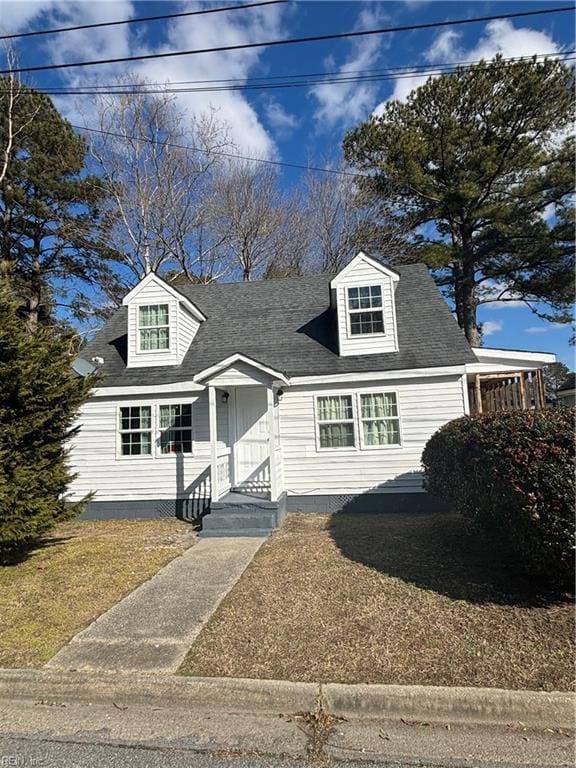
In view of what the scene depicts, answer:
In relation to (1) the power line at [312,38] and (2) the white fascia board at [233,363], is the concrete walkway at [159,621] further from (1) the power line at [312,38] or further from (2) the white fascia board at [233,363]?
(1) the power line at [312,38]

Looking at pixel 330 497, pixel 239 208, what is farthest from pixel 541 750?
pixel 239 208

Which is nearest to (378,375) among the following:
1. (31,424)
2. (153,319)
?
(153,319)

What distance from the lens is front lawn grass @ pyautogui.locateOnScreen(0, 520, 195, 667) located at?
4.28 metres

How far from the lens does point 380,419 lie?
392 inches

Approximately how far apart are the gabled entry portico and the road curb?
215 inches

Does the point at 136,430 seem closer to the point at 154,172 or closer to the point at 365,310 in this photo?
the point at 365,310

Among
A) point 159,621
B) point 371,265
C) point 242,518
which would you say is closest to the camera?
point 159,621

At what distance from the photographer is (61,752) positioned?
9.11 ft

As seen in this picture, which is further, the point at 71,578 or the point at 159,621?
the point at 71,578

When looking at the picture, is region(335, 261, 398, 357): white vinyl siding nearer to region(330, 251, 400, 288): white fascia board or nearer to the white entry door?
region(330, 251, 400, 288): white fascia board

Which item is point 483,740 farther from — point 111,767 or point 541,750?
point 111,767

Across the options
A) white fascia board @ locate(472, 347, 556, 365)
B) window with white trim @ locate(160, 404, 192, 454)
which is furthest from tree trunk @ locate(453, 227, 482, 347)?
window with white trim @ locate(160, 404, 192, 454)

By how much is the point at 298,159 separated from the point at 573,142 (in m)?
12.7

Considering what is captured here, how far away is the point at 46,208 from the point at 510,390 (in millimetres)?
21932
